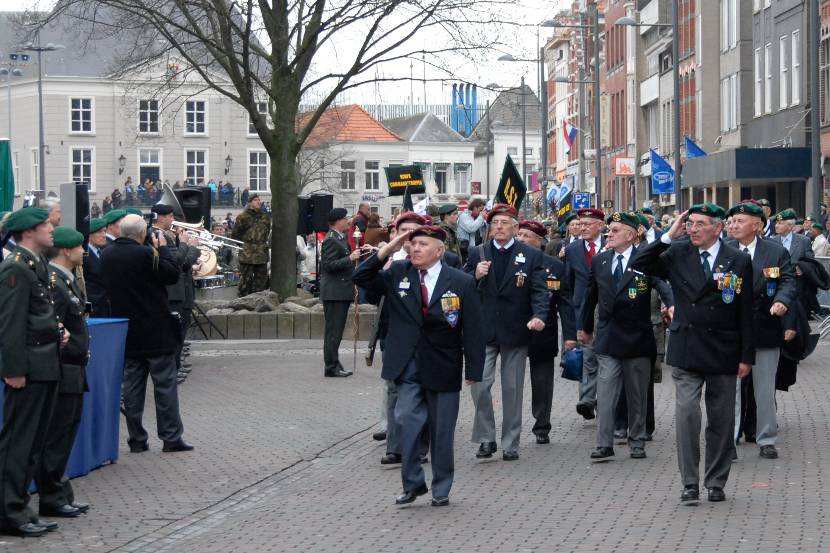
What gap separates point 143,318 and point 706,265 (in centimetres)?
472

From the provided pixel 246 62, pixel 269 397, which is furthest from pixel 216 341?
pixel 269 397

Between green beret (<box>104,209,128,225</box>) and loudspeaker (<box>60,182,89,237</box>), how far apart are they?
0.36m

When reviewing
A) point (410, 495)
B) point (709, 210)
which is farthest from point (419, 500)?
point (709, 210)

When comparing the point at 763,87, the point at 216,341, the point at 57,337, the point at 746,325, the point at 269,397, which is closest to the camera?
the point at 57,337

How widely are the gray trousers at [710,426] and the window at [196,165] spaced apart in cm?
7852

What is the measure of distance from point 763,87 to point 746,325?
39.4m

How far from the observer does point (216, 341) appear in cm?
2392

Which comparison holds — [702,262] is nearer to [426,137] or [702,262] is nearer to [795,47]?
[795,47]

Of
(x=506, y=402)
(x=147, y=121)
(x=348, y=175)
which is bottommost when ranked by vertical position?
(x=506, y=402)

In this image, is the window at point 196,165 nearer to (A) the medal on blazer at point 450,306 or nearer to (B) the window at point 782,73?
(B) the window at point 782,73

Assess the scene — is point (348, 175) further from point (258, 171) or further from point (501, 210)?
point (501, 210)

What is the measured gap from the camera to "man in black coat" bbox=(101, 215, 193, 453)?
12.5 metres

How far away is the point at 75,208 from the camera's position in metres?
14.4

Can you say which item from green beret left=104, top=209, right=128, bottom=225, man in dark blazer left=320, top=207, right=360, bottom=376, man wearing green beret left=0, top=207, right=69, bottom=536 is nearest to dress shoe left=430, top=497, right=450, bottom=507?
man wearing green beret left=0, top=207, right=69, bottom=536
